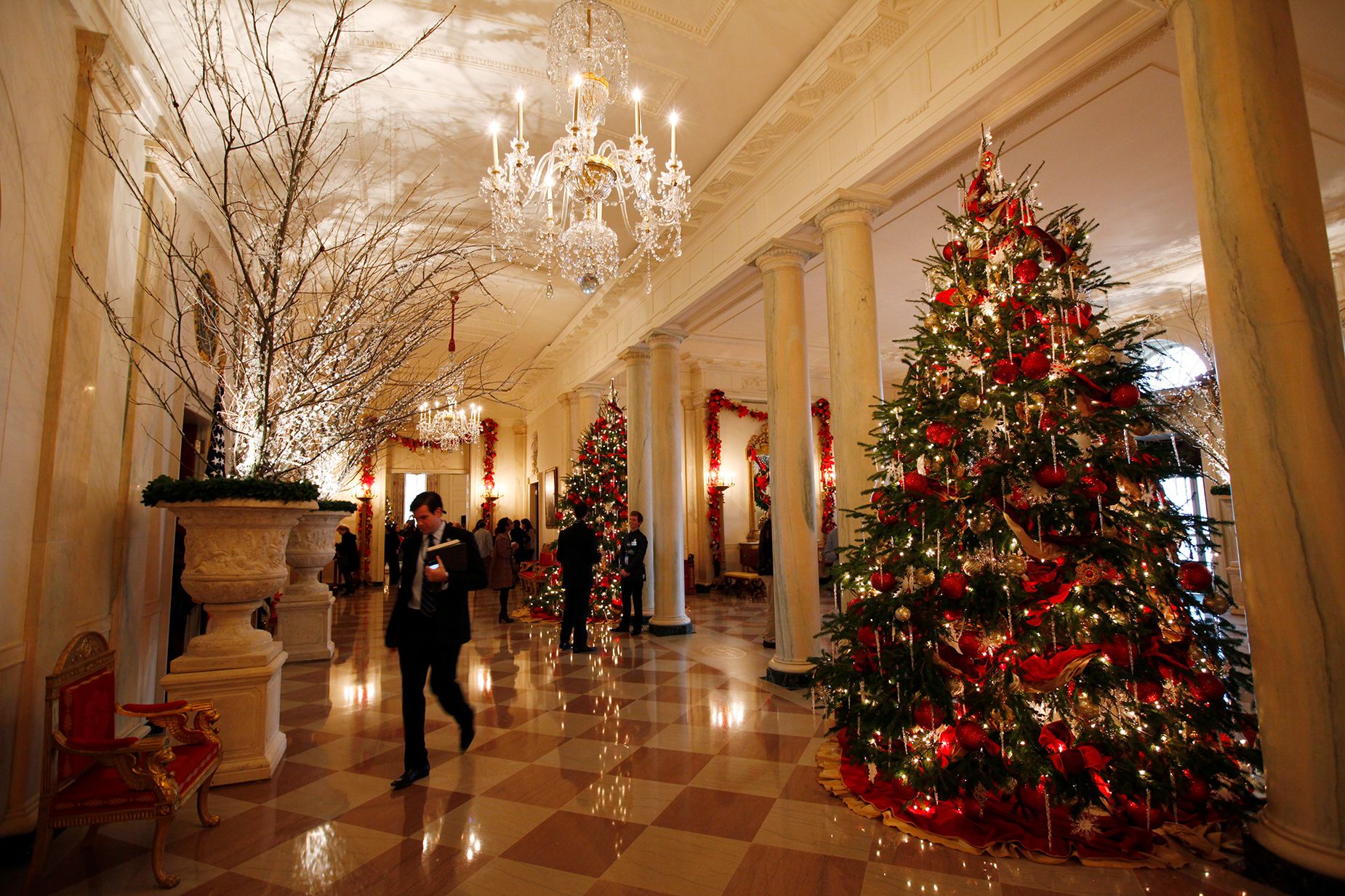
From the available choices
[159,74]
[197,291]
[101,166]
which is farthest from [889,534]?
[159,74]

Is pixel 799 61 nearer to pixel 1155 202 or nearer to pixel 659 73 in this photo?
pixel 659 73

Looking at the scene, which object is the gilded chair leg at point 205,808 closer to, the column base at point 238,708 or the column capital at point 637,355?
the column base at point 238,708

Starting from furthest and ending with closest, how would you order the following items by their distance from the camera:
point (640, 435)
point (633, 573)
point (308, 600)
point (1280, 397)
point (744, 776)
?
1. point (640, 435)
2. point (633, 573)
3. point (308, 600)
4. point (744, 776)
5. point (1280, 397)

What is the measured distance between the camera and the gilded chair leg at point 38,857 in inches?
94.1

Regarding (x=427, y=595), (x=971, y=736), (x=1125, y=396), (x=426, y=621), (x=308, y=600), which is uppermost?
(x=1125, y=396)

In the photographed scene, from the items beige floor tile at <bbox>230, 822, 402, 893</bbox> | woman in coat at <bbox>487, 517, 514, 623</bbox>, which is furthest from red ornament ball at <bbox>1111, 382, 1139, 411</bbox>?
woman in coat at <bbox>487, 517, 514, 623</bbox>

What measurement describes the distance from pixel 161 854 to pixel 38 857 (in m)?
0.40

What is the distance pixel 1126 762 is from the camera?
278 cm

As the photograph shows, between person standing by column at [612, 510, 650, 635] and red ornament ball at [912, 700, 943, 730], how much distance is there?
5204mm

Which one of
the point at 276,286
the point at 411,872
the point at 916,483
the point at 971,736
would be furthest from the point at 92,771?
the point at 916,483

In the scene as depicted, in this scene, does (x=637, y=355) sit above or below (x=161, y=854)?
above

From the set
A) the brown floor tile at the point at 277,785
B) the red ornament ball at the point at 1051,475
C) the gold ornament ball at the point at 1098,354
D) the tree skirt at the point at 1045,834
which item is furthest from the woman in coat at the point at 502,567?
the gold ornament ball at the point at 1098,354

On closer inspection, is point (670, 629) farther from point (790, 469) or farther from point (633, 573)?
point (790, 469)

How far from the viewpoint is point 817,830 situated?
2.90m
